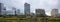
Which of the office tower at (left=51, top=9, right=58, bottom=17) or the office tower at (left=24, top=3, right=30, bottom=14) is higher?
the office tower at (left=24, top=3, right=30, bottom=14)

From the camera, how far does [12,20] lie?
548cm

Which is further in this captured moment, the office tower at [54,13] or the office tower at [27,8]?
the office tower at [27,8]

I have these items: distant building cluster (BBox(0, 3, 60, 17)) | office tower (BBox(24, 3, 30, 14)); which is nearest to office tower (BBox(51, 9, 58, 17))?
distant building cluster (BBox(0, 3, 60, 17))

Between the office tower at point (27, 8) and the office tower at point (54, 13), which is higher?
the office tower at point (27, 8)

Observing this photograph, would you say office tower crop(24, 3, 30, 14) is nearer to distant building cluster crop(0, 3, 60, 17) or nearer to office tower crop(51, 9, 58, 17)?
distant building cluster crop(0, 3, 60, 17)

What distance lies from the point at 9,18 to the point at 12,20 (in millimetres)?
137

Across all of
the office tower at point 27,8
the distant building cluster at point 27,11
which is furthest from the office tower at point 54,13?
the office tower at point 27,8

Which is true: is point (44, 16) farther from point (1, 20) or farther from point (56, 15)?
point (1, 20)

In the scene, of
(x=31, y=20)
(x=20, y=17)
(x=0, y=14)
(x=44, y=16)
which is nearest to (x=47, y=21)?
(x=44, y=16)

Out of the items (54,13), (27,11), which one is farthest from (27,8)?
(54,13)

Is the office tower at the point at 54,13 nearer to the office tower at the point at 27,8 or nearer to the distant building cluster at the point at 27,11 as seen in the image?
the distant building cluster at the point at 27,11

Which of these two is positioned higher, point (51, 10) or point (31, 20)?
point (51, 10)

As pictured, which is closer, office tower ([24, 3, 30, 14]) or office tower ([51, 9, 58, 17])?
office tower ([51, 9, 58, 17])

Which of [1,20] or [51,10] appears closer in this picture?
[1,20]
